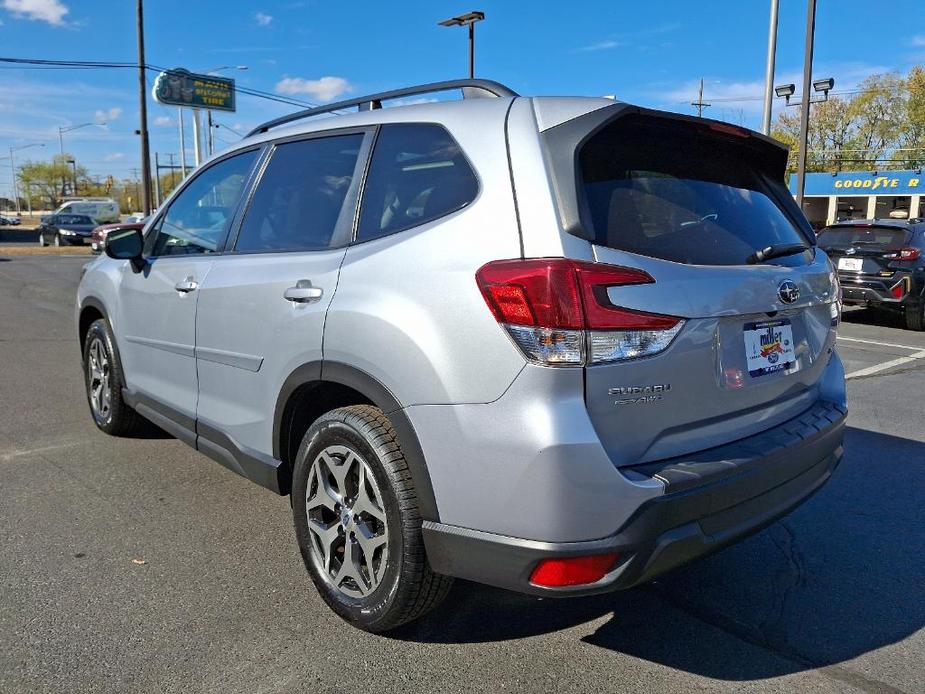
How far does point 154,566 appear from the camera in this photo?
10.5ft

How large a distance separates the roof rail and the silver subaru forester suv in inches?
0.7

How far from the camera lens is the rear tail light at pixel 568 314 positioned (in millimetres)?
2158

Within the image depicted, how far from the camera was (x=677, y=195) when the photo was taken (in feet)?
8.61

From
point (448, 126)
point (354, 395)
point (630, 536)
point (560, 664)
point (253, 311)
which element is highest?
point (448, 126)

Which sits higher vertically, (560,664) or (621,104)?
(621,104)

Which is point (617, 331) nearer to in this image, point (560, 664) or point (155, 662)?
point (560, 664)

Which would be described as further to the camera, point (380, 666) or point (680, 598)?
point (680, 598)

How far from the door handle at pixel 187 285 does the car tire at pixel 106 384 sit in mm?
1119

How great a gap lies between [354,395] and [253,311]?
656mm

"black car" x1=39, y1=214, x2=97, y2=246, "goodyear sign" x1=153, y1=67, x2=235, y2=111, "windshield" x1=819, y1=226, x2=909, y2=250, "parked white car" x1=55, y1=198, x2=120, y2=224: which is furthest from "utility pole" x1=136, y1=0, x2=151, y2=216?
"windshield" x1=819, y1=226, x2=909, y2=250

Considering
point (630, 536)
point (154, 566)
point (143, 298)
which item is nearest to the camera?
point (630, 536)

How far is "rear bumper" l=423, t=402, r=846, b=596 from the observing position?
2.19 metres

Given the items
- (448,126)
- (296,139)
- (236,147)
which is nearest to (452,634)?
(448,126)

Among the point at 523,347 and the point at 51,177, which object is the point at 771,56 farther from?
the point at 51,177
